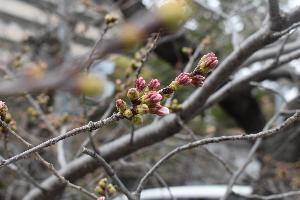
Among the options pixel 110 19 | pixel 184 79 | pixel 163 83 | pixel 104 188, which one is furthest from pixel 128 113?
pixel 163 83

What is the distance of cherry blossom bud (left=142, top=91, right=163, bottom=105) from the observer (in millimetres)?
1087

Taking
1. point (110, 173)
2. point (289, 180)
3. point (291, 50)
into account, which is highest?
point (289, 180)

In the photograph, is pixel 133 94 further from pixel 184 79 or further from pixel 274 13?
pixel 274 13

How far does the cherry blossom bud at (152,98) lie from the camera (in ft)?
3.57

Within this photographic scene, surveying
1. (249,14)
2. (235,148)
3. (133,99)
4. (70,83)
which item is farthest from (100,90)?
(235,148)

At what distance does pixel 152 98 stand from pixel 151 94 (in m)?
0.01

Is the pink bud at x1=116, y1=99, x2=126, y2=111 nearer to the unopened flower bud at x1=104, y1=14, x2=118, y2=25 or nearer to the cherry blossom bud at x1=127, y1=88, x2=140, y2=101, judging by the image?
the cherry blossom bud at x1=127, y1=88, x2=140, y2=101

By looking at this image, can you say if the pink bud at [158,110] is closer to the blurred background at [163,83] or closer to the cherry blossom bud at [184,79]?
the cherry blossom bud at [184,79]

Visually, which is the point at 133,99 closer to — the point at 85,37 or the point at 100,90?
the point at 100,90

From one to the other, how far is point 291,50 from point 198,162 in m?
4.27

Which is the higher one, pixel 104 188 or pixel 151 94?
pixel 104 188

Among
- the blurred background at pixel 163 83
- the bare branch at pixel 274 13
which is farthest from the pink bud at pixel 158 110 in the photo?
the blurred background at pixel 163 83

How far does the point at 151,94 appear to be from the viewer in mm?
1098

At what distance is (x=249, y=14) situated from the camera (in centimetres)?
550
